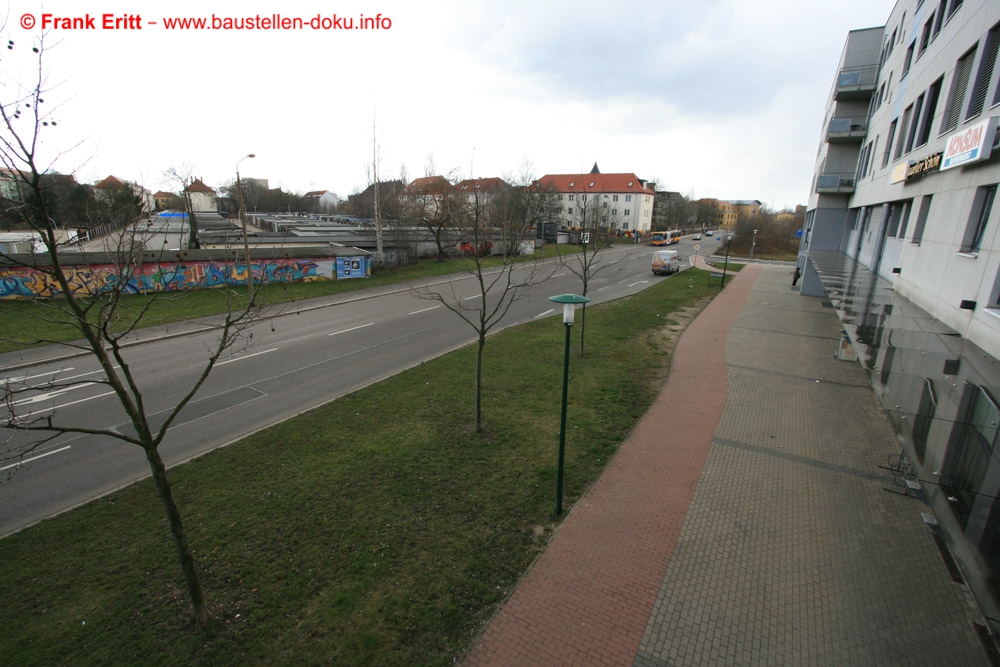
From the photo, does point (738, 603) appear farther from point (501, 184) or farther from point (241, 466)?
point (501, 184)

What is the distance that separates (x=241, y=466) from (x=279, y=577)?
3221mm

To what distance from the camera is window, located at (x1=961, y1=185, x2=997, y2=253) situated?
343 inches

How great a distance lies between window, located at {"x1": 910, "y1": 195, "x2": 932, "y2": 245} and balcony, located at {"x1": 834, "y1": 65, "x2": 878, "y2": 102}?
61.2ft

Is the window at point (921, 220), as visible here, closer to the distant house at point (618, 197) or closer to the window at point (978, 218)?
the window at point (978, 218)

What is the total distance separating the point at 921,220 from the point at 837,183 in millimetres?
18039

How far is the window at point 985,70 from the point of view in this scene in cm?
905

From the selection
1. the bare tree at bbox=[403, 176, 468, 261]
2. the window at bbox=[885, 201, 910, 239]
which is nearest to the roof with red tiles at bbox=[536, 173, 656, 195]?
the bare tree at bbox=[403, 176, 468, 261]

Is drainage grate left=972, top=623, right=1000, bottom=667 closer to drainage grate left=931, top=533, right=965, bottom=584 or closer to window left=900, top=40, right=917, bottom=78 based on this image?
drainage grate left=931, top=533, right=965, bottom=584

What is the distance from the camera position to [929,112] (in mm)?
13336

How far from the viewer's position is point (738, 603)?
546cm

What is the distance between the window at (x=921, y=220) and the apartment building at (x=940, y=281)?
0.06m

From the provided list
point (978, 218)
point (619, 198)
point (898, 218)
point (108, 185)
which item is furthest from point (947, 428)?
point (619, 198)

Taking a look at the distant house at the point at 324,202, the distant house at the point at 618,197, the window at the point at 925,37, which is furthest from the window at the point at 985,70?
the distant house at the point at 324,202

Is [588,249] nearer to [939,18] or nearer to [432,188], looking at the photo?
[432,188]
